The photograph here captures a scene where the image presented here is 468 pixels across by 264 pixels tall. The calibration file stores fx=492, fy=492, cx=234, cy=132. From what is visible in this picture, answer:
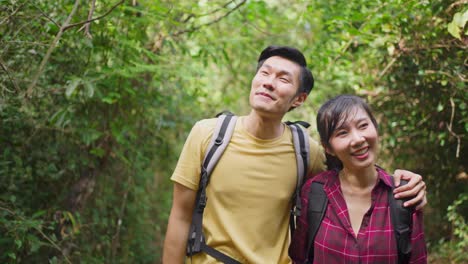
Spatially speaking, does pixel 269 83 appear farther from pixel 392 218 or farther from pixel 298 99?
pixel 392 218

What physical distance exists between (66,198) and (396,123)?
3.44 metres

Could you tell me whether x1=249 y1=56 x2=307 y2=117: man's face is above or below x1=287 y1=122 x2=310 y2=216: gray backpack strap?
above

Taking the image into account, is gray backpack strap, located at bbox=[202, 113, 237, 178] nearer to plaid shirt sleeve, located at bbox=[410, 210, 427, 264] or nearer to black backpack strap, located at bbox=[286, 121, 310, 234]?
black backpack strap, located at bbox=[286, 121, 310, 234]

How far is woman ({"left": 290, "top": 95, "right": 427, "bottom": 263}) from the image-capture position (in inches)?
104

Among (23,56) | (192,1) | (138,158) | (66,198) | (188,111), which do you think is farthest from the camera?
(188,111)

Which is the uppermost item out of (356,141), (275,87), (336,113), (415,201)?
(275,87)

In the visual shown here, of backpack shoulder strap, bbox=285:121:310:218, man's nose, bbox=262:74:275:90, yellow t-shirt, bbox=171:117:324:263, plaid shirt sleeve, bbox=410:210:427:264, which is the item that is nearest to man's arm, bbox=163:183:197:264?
yellow t-shirt, bbox=171:117:324:263

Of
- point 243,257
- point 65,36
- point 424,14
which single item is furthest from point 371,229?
point 65,36

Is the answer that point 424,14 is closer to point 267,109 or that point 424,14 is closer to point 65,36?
point 267,109

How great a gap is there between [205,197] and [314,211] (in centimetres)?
65

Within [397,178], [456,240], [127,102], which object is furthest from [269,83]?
[456,240]

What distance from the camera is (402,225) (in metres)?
2.64

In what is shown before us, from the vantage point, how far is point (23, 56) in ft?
13.1

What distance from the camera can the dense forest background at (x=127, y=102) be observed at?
3.97 metres
